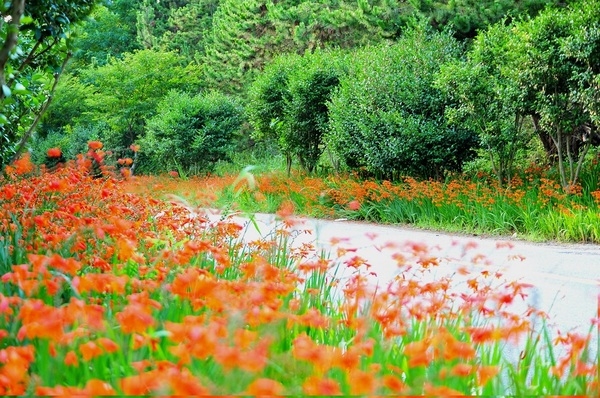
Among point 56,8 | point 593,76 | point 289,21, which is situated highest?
point 289,21

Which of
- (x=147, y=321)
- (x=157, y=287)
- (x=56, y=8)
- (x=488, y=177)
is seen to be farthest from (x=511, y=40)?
(x=147, y=321)

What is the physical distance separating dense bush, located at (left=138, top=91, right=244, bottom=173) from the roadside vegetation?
10cm

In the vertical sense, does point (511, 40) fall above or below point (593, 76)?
above

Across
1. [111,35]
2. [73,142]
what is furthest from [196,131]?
[111,35]

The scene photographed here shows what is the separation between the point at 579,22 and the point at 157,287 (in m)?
10.9

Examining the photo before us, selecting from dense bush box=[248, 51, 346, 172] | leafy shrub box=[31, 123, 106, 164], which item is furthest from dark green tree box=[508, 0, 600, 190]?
leafy shrub box=[31, 123, 106, 164]

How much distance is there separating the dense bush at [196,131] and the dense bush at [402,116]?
11.3m

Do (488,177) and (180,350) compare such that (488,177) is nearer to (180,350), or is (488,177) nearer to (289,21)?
(180,350)

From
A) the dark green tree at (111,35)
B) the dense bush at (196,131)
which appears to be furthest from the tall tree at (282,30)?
the dark green tree at (111,35)

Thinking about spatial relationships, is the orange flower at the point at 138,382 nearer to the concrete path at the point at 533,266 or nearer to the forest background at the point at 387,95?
the concrete path at the point at 533,266

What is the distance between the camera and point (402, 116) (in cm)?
1584

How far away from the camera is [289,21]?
34.8 metres

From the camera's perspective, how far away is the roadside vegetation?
8.23ft

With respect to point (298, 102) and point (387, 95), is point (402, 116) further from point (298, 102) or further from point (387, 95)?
point (298, 102)
